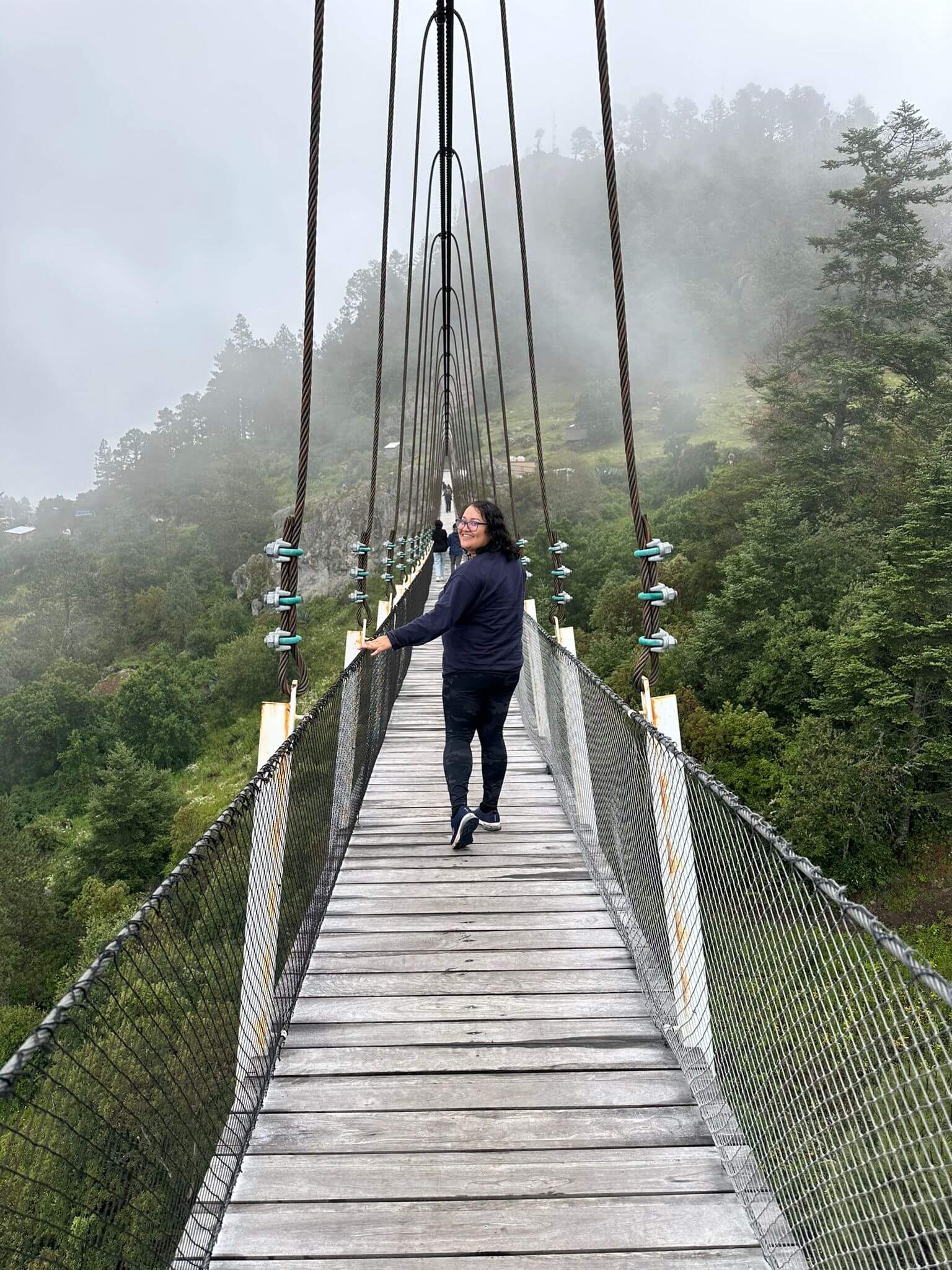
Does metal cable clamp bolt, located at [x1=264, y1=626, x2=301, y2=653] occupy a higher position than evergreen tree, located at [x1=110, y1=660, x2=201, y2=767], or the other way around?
metal cable clamp bolt, located at [x1=264, y1=626, x2=301, y2=653]

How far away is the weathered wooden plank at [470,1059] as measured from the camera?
1811mm

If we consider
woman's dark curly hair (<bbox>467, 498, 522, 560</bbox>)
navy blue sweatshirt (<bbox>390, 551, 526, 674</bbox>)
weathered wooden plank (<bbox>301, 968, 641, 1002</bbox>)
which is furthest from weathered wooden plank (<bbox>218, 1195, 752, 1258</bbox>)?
woman's dark curly hair (<bbox>467, 498, 522, 560</bbox>)

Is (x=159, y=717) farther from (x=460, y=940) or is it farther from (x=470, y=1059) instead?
(x=470, y=1059)

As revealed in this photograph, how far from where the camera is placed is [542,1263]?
1325 mm

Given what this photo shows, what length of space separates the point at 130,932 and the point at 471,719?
6.11 ft

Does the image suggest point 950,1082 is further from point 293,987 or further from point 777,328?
point 777,328

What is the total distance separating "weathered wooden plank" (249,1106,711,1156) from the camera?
1576 millimetres

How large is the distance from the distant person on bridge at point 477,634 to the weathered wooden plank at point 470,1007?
0.96 metres

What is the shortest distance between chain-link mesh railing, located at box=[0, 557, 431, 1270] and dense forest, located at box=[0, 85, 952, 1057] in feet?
31.8

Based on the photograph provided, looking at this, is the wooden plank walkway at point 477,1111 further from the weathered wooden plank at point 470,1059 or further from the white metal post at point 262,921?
the white metal post at point 262,921

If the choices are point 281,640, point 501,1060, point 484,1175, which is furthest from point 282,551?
point 484,1175

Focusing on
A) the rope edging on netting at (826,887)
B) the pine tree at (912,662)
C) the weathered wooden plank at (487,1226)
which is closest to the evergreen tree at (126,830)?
the pine tree at (912,662)

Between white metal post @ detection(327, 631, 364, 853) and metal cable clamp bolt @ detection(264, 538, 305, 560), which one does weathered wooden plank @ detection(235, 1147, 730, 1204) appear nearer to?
white metal post @ detection(327, 631, 364, 853)

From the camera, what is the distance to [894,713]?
12570 mm
